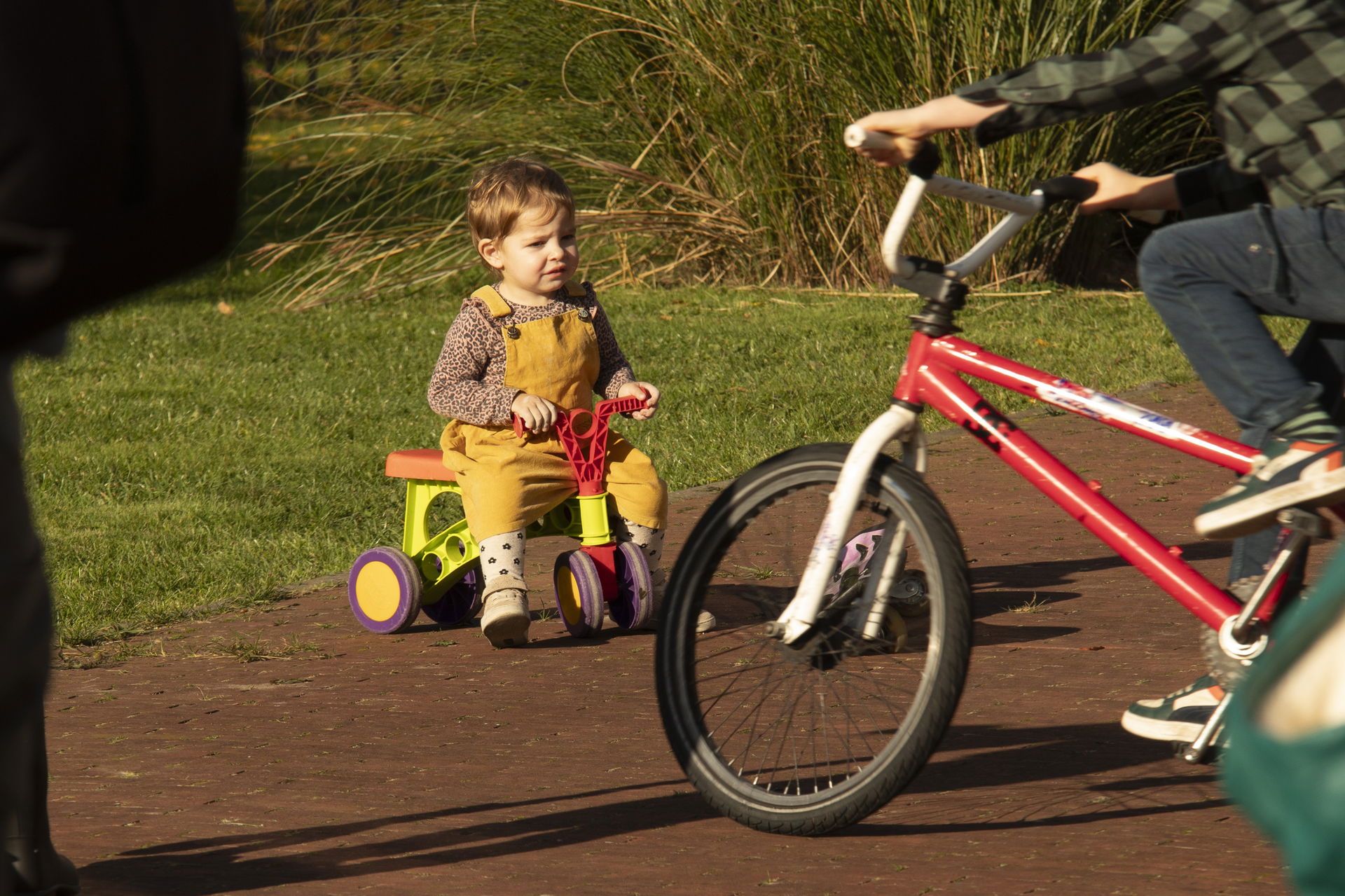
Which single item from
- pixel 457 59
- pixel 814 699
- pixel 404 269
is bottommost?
pixel 814 699

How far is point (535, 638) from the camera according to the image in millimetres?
5391

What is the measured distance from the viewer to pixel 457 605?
5695 mm

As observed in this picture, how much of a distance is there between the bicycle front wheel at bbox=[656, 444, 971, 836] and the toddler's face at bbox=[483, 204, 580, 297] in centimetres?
190

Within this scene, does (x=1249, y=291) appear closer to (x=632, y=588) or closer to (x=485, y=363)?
(x=632, y=588)

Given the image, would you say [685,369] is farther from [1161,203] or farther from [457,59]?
[1161,203]

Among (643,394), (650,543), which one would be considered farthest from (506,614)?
(643,394)

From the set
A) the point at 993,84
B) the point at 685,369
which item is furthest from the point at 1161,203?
the point at 685,369

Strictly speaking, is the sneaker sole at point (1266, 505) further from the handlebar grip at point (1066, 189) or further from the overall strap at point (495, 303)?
the overall strap at point (495, 303)

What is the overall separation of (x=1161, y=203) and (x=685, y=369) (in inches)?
265

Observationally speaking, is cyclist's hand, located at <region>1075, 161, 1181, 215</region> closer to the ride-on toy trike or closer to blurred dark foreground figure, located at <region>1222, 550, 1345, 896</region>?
the ride-on toy trike

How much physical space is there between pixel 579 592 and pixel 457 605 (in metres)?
0.68

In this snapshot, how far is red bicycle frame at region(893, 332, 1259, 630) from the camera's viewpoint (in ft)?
11.0

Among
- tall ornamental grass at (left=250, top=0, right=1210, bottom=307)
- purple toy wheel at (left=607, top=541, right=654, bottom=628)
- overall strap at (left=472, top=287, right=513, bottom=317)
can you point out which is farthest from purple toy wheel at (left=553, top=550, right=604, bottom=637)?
tall ornamental grass at (left=250, top=0, right=1210, bottom=307)

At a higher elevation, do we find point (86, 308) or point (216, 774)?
point (86, 308)
